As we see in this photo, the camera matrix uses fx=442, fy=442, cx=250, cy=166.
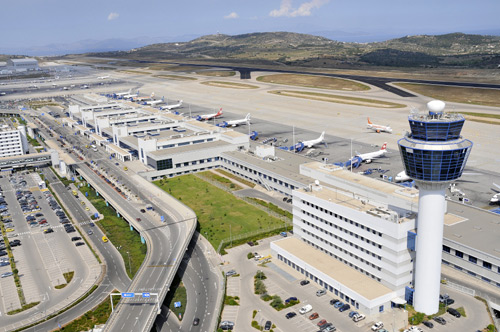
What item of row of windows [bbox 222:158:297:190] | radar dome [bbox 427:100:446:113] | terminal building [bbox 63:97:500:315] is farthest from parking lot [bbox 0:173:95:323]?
radar dome [bbox 427:100:446:113]

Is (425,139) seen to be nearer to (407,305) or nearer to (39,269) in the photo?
(407,305)

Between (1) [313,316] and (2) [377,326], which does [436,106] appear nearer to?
(2) [377,326]

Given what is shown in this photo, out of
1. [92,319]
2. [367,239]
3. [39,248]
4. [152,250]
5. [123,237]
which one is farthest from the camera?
[123,237]

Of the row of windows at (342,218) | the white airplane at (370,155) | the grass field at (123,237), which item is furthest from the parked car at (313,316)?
the white airplane at (370,155)

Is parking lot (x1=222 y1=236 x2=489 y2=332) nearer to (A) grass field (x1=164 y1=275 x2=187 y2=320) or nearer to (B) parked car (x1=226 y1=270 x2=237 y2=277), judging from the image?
(B) parked car (x1=226 y1=270 x2=237 y2=277)

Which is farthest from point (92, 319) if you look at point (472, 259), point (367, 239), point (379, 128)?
point (379, 128)

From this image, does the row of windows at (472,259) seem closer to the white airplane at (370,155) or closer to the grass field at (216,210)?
the grass field at (216,210)
